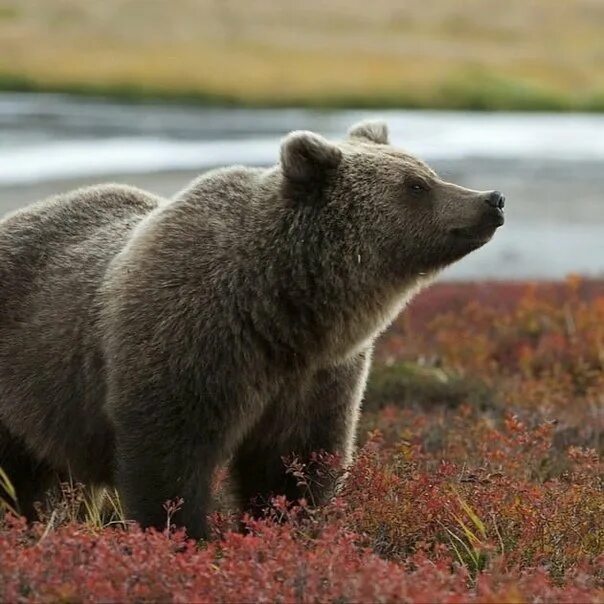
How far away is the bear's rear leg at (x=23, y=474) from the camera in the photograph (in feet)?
19.8

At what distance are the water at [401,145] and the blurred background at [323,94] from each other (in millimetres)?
60

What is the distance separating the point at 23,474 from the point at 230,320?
163 cm

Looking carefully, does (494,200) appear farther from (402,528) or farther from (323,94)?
(323,94)

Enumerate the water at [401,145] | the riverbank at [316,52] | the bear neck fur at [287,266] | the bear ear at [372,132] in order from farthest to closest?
the riverbank at [316,52], the water at [401,145], the bear ear at [372,132], the bear neck fur at [287,266]

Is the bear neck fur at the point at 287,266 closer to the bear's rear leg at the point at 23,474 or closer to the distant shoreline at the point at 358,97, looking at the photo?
the bear's rear leg at the point at 23,474

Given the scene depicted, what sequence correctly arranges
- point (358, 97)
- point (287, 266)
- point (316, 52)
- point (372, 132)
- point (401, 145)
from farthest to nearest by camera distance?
point (316, 52) < point (358, 97) < point (401, 145) < point (372, 132) < point (287, 266)

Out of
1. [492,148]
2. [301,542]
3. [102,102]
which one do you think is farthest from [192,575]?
[102,102]

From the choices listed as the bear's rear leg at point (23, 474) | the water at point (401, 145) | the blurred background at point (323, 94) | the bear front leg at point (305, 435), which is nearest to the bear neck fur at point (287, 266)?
the bear front leg at point (305, 435)

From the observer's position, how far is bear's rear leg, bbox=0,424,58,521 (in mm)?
6035

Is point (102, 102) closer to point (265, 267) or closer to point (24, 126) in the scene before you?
point (24, 126)

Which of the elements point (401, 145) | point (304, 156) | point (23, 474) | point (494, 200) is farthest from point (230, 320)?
point (401, 145)

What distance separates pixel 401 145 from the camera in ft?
92.7

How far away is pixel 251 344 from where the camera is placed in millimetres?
5176

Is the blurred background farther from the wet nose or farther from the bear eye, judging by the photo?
the wet nose
